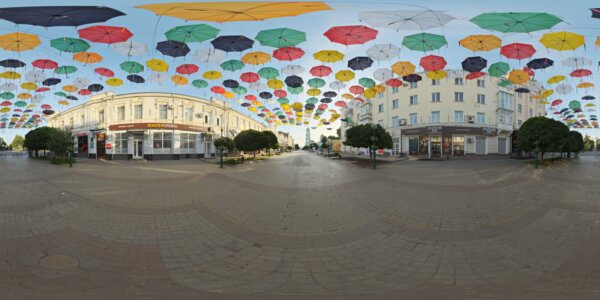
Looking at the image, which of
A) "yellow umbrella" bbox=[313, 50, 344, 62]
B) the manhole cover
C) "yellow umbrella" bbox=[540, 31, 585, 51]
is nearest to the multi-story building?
"yellow umbrella" bbox=[540, 31, 585, 51]

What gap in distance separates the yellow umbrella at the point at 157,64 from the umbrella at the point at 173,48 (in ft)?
6.08

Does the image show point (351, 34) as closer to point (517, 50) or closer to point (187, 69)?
point (517, 50)

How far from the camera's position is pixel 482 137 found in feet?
107

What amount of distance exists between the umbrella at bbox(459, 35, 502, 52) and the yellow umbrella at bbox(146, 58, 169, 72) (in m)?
13.2

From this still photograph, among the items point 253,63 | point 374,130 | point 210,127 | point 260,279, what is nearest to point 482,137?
point 374,130

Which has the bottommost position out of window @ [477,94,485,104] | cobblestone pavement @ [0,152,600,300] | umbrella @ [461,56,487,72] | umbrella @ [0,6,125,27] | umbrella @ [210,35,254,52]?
cobblestone pavement @ [0,152,600,300]

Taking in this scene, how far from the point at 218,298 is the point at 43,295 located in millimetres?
1971

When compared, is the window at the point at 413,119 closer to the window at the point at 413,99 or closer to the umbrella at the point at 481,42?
the window at the point at 413,99

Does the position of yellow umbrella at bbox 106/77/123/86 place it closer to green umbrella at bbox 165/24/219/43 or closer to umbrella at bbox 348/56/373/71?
green umbrella at bbox 165/24/219/43

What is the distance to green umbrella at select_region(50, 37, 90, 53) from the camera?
9.68 m

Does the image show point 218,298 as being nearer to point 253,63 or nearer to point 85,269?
point 85,269

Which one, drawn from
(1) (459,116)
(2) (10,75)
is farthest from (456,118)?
(2) (10,75)

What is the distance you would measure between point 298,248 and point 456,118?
114 ft

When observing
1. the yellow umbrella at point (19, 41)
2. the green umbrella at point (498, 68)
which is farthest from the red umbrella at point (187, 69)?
the green umbrella at point (498, 68)
